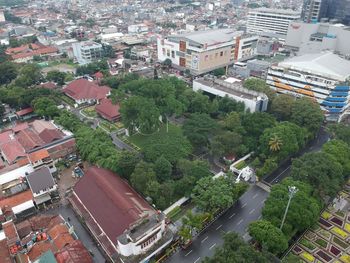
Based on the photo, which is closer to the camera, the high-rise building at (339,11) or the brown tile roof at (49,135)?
the brown tile roof at (49,135)

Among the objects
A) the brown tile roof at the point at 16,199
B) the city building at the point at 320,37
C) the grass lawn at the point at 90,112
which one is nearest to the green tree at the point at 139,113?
the grass lawn at the point at 90,112


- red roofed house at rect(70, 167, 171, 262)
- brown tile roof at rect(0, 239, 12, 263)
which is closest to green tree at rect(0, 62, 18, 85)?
red roofed house at rect(70, 167, 171, 262)

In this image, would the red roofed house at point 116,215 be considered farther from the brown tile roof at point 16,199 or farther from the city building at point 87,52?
the city building at point 87,52

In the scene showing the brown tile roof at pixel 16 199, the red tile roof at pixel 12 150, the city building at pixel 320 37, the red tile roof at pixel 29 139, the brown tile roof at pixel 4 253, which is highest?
the city building at pixel 320 37

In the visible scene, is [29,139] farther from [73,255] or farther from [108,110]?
[73,255]

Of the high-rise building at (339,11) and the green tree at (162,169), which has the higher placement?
the high-rise building at (339,11)

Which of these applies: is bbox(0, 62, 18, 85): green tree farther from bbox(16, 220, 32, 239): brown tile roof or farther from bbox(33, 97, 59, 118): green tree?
bbox(16, 220, 32, 239): brown tile roof

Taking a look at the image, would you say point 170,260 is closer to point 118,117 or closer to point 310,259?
point 310,259

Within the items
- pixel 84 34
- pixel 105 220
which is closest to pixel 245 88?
pixel 105 220
